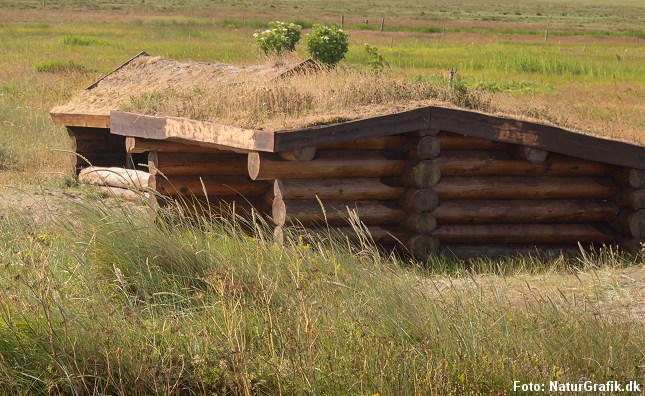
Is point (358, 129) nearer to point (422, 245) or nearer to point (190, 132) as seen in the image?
point (422, 245)

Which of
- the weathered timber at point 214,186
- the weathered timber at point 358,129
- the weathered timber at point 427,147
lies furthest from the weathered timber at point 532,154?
the weathered timber at point 214,186

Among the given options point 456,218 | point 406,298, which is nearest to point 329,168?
point 456,218

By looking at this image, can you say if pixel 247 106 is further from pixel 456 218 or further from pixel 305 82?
pixel 456 218

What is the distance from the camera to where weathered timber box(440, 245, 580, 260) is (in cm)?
1038

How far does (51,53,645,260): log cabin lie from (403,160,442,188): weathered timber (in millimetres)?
10

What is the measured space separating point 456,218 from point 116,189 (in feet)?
17.4

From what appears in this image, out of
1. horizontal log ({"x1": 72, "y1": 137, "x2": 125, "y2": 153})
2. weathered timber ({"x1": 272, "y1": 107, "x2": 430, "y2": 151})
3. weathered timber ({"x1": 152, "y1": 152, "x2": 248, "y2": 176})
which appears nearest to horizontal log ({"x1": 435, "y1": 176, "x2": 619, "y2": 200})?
weathered timber ({"x1": 272, "y1": 107, "x2": 430, "y2": 151})

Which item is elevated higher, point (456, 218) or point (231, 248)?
point (231, 248)

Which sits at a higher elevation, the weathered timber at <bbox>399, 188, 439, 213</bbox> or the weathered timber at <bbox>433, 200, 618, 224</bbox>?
the weathered timber at <bbox>399, 188, 439, 213</bbox>

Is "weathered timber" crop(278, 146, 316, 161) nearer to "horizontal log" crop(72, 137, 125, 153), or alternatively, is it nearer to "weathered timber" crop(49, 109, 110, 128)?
"weathered timber" crop(49, 109, 110, 128)

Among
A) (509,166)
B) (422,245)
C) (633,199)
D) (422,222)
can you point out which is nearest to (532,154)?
(509,166)

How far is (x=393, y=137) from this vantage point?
10.4 m

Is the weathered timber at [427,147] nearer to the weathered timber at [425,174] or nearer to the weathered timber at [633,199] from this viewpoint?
the weathered timber at [425,174]

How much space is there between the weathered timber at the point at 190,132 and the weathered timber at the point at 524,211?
2124 mm
